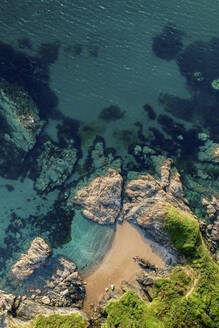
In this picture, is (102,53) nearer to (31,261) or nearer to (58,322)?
(31,261)

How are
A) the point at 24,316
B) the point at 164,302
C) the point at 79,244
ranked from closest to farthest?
the point at 164,302, the point at 24,316, the point at 79,244

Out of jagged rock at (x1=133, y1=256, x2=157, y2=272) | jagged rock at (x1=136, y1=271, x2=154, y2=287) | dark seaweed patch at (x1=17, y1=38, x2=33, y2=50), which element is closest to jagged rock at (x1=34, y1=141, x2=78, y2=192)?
dark seaweed patch at (x1=17, y1=38, x2=33, y2=50)

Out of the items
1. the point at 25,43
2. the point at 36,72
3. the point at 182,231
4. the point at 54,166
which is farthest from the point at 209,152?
the point at 25,43

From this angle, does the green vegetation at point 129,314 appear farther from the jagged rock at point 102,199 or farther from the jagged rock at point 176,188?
the jagged rock at point 176,188

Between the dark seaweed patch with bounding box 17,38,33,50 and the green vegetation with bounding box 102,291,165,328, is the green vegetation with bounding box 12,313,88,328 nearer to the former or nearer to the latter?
the green vegetation with bounding box 102,291,165,328

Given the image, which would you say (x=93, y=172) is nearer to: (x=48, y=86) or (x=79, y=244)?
(x=79, y=244)

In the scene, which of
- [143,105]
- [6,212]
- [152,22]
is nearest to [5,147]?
[6,212]

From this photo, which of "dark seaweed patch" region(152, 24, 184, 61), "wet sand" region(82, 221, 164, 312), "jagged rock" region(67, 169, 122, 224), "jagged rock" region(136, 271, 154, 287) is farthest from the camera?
"dark seaweed patch" region(152, 24, 184, 61)
